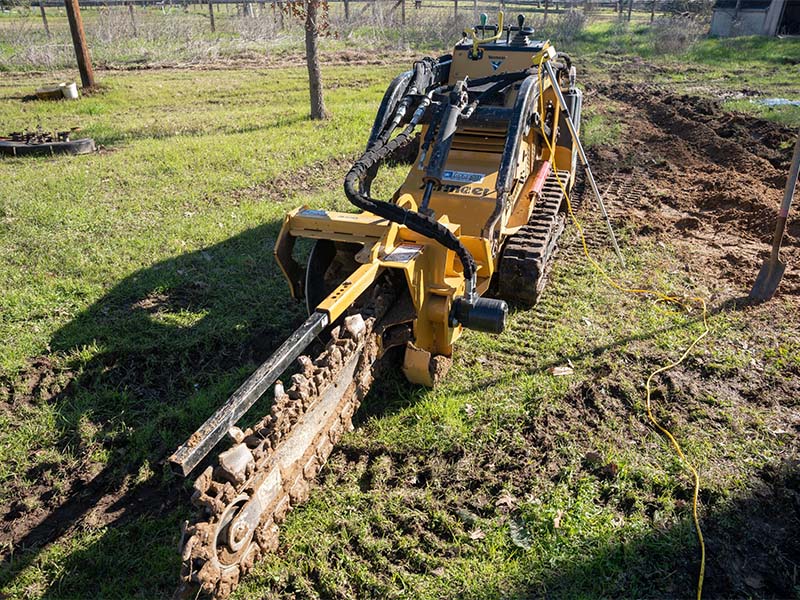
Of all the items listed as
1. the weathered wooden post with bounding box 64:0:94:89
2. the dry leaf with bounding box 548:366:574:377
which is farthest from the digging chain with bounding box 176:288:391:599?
the weathered wooden post with bounding box 64:0:94:89

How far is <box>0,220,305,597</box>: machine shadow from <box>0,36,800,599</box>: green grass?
0.7 inches

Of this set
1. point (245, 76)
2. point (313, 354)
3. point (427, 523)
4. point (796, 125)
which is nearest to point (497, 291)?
point (313, 354)

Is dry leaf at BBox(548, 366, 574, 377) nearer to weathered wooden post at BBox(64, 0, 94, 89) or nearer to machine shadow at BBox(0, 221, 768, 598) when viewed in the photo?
machine shadow at BBox(0, 221, 768, 598)

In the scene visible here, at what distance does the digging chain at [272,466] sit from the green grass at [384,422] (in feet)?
1.22

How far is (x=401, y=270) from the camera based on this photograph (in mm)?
4387

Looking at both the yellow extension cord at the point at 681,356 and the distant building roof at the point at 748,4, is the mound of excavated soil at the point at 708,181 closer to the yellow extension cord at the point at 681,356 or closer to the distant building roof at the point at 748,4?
the yellow extension cord at the point at 681,356

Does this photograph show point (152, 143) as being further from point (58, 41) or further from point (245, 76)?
point (58, 41)

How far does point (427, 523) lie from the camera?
11.9 feet

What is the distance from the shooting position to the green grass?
133 inches

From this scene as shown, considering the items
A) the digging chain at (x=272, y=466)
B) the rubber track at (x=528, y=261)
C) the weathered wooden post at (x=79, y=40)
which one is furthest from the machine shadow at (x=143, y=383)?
the weathered wooden post at (x=79, y=40)

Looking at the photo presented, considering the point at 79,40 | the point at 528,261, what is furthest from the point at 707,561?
the point at 79,40

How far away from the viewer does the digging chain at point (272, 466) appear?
2.67 metres

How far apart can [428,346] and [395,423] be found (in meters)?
0.61

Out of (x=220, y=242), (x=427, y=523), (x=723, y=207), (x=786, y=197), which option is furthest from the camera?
(x=723, y=207)
